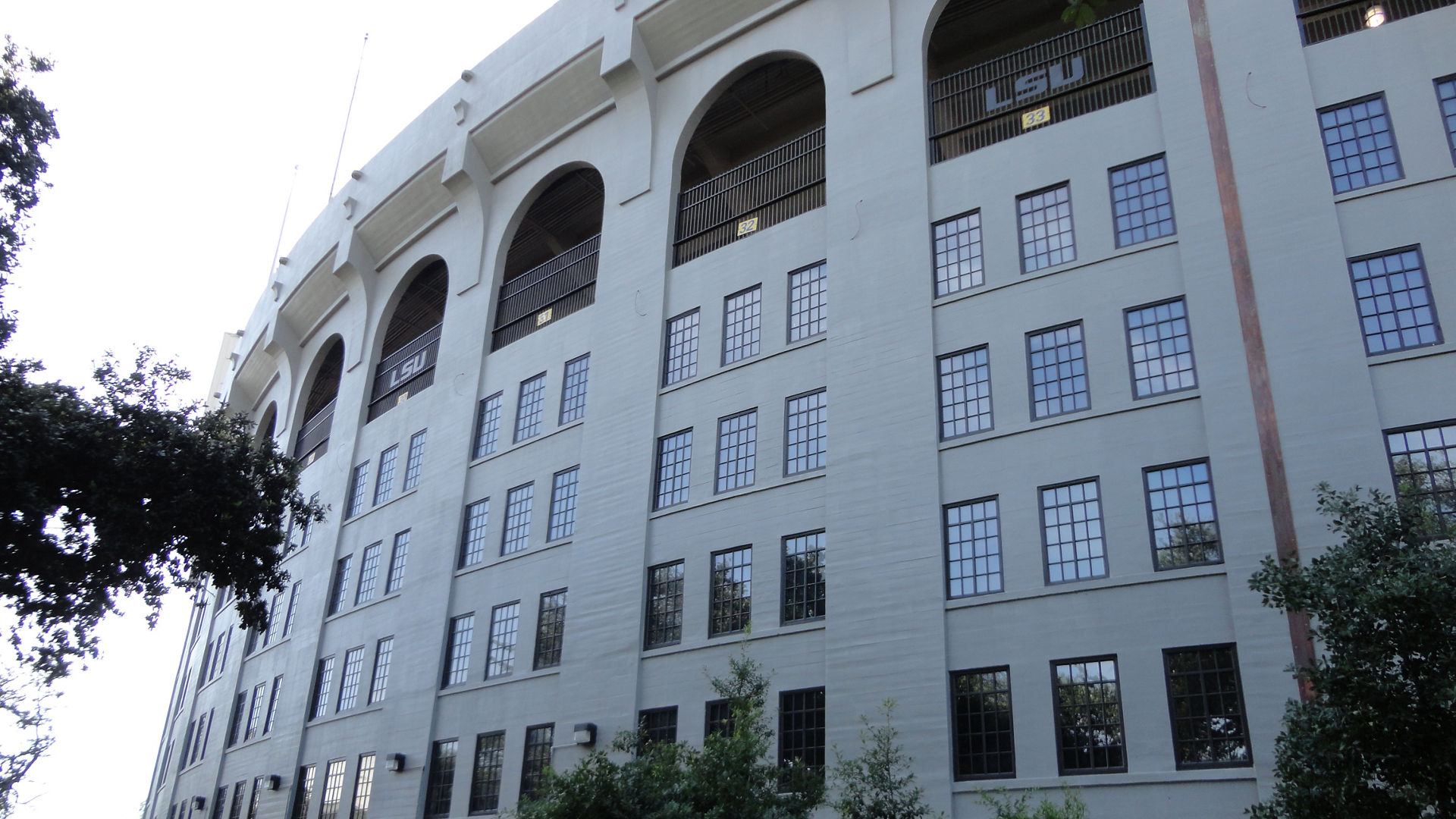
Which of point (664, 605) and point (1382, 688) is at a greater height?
point (664, 605)

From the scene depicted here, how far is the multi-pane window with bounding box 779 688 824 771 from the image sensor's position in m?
23.9

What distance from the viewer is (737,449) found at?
2841cm

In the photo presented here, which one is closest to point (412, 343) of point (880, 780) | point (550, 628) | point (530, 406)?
point (530, 406)

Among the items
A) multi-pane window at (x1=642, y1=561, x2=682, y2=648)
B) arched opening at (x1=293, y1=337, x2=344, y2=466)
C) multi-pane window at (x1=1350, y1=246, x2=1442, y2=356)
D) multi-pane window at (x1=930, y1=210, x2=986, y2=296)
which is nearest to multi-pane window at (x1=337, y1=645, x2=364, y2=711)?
arched opening at (x1=293, y1=337, x2=344, y2=466)

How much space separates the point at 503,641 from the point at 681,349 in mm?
9688

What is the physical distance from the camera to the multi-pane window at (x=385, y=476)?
133ft

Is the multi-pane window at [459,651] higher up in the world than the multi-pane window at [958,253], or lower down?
lower down

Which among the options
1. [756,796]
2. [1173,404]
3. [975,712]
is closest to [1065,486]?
[1173,404]

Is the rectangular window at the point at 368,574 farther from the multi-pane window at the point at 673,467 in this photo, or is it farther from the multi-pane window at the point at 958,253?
the multi-pane window at the point at 958,253

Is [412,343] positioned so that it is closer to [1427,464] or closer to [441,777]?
[441,777]

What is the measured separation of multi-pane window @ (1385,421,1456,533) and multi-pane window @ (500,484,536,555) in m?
21.9

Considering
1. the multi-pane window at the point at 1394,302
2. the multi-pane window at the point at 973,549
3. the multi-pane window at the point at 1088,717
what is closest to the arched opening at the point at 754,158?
the multi-pane window at the point at 973,549

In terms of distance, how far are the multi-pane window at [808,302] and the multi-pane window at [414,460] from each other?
15.9 meters

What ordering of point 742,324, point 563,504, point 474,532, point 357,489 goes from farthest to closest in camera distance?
point 357,489 → point 474,532 → point 563,504 → point 742,324
